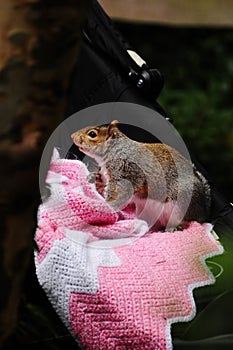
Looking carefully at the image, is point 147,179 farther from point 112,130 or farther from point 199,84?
point 199,84

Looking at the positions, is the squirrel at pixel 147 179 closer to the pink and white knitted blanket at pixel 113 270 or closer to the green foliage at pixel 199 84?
the pink and white knitted blanket at pixel 113 270

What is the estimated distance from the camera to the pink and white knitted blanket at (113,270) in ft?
4.36

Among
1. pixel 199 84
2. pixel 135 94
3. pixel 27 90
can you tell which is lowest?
pixel 199 84

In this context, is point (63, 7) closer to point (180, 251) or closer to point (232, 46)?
point (180, 251)

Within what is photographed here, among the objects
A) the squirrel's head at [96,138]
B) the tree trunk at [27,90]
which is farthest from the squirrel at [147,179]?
the tree trunk at [27,90]

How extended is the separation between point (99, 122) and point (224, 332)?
612mm

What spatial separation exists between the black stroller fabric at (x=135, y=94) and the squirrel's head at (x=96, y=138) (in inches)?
2.1

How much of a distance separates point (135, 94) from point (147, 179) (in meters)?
0.31

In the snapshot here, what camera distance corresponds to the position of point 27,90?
65 cm

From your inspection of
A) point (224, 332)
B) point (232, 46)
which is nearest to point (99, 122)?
point (224, 332)

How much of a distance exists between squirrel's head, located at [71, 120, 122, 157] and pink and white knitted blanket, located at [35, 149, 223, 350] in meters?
0.11

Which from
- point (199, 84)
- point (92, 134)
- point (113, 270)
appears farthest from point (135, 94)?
point (199, 84)

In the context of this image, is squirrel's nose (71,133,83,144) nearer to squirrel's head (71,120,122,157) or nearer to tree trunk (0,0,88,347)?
squirrel's head (71,120,122,157)

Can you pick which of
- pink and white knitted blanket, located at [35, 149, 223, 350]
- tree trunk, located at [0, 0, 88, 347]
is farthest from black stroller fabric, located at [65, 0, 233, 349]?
tree trunk, located at [0, 0, 88, 347]
